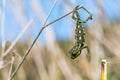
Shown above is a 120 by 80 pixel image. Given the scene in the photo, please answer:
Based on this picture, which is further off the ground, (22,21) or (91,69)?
(22,21)

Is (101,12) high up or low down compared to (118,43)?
up

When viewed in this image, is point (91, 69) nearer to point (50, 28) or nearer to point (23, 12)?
point (50, 28)

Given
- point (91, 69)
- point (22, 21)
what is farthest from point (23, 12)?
point (91, 69)

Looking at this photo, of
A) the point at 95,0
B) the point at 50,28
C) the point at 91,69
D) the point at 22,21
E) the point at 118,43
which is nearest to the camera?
the point at 22,21

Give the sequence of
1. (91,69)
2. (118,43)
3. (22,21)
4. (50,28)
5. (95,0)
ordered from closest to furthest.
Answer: (22,21) → (95,0) → (50,28) → (91,69) → (118,43)

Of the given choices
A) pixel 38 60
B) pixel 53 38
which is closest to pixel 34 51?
pixel 38 60

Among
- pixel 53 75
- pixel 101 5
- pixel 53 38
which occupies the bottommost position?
pixel 53 75

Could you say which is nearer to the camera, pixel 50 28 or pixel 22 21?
pixel 22 21

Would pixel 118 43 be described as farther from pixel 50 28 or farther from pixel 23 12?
pixel 23 12

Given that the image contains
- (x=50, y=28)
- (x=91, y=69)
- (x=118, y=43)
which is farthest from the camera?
(x=118, y=43)
